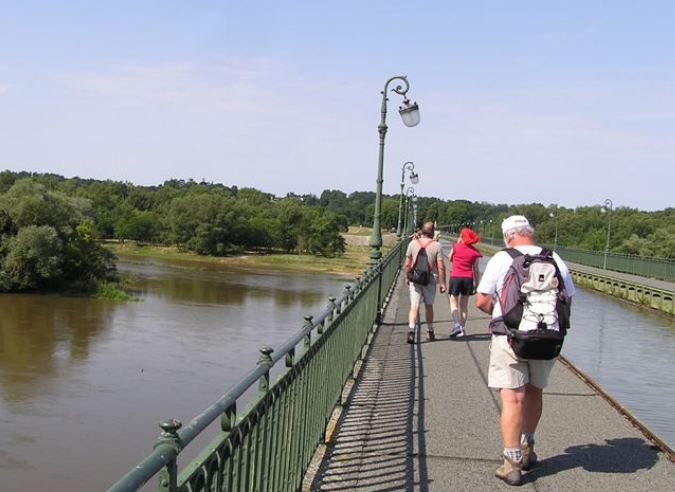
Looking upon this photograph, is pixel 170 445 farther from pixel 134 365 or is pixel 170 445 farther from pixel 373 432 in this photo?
pixel 134 365

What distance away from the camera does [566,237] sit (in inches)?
3935

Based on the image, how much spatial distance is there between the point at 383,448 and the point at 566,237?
99.9m

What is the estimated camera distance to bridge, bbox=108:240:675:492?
266cm

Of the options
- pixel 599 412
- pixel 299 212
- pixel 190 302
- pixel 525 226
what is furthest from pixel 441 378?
pixel 299 212

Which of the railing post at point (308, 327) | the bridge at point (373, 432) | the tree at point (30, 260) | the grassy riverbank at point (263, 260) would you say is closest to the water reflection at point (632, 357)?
the bridge at point (373, 432)

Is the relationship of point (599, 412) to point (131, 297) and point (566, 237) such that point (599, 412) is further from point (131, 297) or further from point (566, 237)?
point (566, 237)

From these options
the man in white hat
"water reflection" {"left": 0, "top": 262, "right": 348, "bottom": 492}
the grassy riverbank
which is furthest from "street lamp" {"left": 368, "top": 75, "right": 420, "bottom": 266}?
→ the grassy riverbank

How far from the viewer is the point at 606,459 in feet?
17.6

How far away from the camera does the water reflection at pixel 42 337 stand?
26578mm

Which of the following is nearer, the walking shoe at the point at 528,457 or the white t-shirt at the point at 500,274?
the white t-shirt at the point at 500,274

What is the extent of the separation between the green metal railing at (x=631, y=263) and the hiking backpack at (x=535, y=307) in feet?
116

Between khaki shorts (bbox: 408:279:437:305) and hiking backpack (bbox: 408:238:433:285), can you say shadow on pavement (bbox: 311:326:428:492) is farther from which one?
hiking backpack (bbox: 408:238:433:285)

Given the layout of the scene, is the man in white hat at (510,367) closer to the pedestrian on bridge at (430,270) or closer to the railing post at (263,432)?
the railing post at (263,432)

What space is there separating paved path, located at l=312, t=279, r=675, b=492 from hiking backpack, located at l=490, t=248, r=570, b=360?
1030 millimetres
